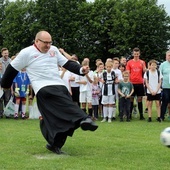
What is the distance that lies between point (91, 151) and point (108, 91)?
6088mm

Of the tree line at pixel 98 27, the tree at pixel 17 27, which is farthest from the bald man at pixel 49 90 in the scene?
the tree at pixel 17 27

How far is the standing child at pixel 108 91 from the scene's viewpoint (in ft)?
46.2

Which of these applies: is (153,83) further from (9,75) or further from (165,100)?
(9,75)

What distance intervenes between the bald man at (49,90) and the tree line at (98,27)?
156ft

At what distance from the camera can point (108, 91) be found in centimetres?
1409

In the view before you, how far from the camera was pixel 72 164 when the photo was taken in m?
6.95

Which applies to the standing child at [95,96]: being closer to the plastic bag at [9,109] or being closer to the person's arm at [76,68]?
the plastic bag at [9,109]

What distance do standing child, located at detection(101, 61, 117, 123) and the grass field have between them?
8.20 feet

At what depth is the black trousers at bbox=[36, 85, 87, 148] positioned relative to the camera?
7.49m

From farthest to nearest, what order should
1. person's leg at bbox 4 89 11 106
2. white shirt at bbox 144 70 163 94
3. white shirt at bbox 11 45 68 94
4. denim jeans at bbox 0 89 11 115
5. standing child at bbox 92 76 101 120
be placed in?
person's leg at bbox 4 89 11 106 → denim jeans at bbox 0 89 11 115 → standing child at bbox 92 76 101 120 → white shirt at bbox 144 70 163 94 → white shirt at bbox 11 45 68 94

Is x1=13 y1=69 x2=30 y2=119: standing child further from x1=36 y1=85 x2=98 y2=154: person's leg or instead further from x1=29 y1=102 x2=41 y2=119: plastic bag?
x1=36 y1=85 x2=98 y2=154: person's leg

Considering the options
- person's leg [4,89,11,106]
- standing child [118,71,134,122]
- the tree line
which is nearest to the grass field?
standing child [118,71,134,122]

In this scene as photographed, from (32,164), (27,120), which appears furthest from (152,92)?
(32,164)

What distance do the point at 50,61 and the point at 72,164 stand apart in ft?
6.93
